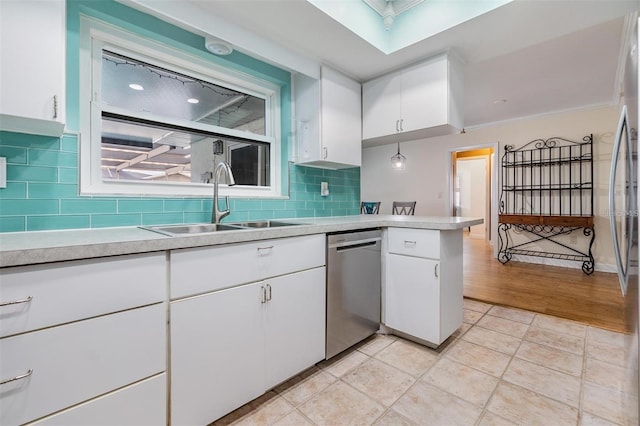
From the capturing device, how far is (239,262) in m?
1.32

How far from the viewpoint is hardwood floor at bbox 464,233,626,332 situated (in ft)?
8.41

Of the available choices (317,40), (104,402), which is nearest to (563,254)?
(317,40)

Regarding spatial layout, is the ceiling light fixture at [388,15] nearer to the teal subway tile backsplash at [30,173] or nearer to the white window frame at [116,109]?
the white window frame at [116,109]

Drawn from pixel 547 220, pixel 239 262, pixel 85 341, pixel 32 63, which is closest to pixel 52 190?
pixel 32 63

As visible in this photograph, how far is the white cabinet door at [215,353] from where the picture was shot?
3.76 feet

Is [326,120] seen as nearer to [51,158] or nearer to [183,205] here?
[183,205]

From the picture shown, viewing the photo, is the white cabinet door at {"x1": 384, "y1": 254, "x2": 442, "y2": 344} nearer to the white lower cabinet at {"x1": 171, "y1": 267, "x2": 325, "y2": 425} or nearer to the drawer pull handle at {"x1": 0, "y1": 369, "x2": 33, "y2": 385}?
the white lower cabinet at {"x1": 171, "y1": 267, "x2": 325, "y2": 425}

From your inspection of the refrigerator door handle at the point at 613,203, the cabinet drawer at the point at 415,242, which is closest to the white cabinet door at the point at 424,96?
the cabinet drawer at the point at 415,242

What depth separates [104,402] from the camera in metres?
0.97

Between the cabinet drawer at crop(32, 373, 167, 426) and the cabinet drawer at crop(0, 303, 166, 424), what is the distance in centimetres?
3

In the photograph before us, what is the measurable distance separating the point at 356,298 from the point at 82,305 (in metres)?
1.44

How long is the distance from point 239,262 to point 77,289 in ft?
1.87

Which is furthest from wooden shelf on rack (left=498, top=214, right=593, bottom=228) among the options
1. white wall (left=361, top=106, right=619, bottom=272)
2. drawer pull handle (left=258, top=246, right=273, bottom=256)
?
drawer pull handle (left=258, top=246, right=273, bottom=256)

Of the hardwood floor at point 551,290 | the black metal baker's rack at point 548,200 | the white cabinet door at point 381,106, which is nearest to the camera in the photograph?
the white cabinet door at point 381,106
